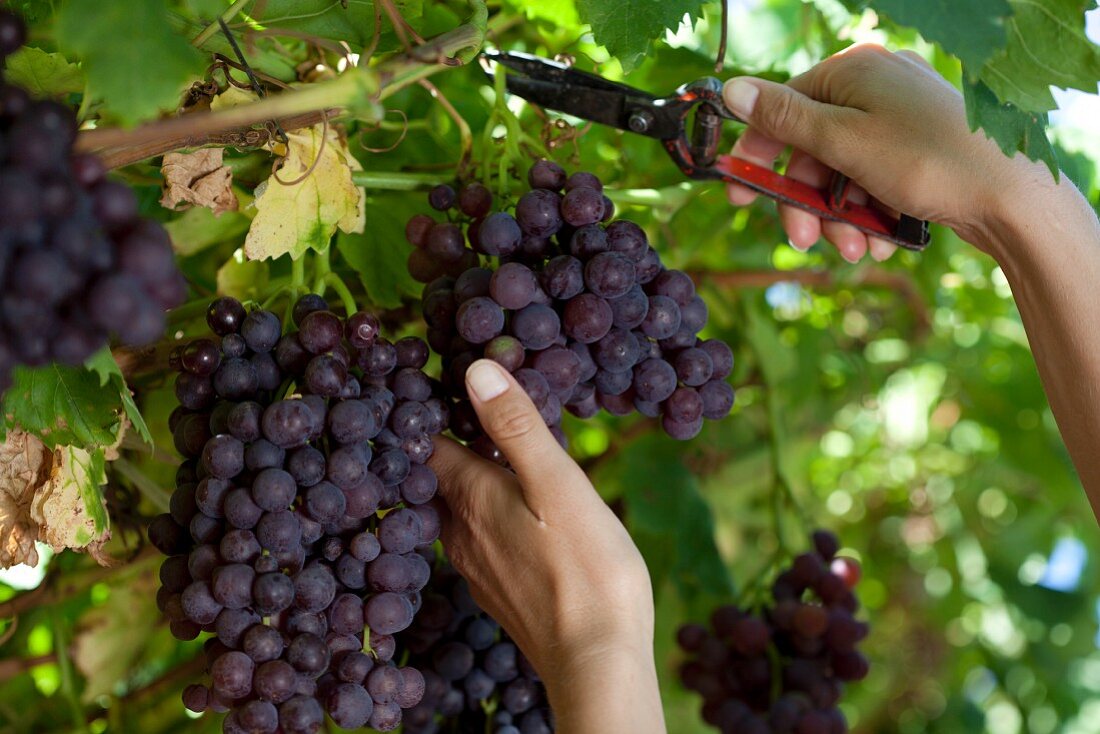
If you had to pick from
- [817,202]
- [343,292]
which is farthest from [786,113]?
[343,292]

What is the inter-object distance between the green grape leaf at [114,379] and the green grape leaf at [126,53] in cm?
16

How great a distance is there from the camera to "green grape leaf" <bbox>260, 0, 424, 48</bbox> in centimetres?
69

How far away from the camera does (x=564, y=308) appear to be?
709 millimetres

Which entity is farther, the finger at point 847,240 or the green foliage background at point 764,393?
the finger at point 847,240

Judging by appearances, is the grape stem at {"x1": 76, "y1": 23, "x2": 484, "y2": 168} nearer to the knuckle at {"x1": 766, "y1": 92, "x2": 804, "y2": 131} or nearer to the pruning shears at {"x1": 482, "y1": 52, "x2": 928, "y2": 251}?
the pruning shears at {"x1": 482, "y1": 52, "x2": 928, "y2": 251}

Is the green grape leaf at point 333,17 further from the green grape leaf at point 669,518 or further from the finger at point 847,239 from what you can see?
the green grape leaf at point 669,518

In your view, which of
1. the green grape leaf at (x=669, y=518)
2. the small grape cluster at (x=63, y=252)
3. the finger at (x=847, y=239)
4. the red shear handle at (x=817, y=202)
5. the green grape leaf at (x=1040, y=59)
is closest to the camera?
the small grape cluster at (x=63, y=252)

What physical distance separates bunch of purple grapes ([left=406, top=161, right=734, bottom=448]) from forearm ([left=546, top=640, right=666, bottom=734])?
0.17 m

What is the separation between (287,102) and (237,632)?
0.35m

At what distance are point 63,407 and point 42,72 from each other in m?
0.22

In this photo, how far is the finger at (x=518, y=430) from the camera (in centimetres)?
67

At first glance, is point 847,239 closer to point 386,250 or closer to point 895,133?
point 895,133

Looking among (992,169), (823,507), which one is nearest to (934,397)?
(823,507)

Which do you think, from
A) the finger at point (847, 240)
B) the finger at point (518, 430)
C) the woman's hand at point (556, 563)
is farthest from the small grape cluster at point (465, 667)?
the finger at point (847, 240)
